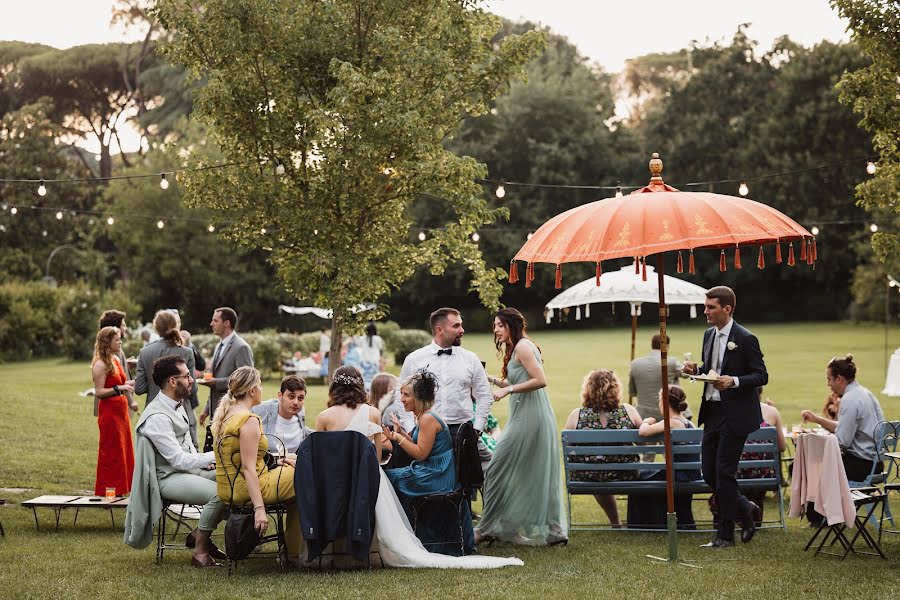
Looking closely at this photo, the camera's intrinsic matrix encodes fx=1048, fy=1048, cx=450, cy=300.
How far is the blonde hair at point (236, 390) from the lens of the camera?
6.30 metres

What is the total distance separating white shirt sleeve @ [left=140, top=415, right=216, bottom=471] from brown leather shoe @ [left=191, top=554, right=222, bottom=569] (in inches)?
22.4

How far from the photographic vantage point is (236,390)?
6.30 meters

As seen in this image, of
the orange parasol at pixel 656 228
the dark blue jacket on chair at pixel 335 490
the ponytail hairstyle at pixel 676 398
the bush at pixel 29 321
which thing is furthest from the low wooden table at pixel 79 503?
the bush at pixel 29 321

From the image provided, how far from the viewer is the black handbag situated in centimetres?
613

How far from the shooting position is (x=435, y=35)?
11156 mm

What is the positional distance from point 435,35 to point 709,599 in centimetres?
728

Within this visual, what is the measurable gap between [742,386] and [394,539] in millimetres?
2507

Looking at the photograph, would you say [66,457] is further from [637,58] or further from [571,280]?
[637,58]

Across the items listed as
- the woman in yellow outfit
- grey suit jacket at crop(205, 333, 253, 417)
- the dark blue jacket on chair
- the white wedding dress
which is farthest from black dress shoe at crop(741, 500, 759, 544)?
grey suit jacket at crop(205, 333, 253, 417)

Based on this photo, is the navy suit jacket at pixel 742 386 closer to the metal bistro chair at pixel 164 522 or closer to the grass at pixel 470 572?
the grass at pixel 470 572

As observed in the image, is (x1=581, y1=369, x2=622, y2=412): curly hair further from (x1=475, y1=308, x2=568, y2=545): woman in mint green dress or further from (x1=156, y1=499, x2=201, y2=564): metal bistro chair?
(x1=156, y1=499, x2=201, y2=564): metal bistro chair

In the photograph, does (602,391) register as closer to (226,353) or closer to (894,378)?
(226,353)

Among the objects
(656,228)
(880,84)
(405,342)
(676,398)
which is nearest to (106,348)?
(676,398)

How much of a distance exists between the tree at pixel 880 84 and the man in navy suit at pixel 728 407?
493 cm
